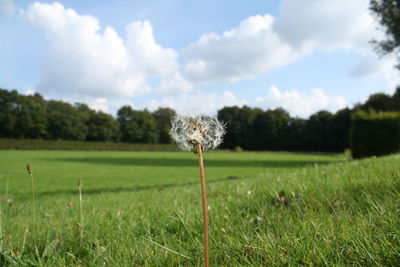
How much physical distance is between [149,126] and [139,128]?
3444 millimetres

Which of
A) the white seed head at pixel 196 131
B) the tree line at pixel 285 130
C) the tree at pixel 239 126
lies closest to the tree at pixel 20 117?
the tree line at pixel 285 130

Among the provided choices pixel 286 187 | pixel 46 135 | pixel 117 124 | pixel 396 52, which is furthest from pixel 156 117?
pixel 286 187

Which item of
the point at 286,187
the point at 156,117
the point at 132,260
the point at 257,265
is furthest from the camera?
the point at 156,117

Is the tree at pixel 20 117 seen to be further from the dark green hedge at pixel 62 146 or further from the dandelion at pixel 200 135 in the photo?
the dandelion at pixel 200 135

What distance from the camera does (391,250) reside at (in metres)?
1.18

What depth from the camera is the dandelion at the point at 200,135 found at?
2.83ft

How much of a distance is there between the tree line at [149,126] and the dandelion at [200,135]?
69102mm

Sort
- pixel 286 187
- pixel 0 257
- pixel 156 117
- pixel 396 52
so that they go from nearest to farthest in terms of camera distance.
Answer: pixel 0 257, pixel 286 187, pixel 396 52, pixel 156 117

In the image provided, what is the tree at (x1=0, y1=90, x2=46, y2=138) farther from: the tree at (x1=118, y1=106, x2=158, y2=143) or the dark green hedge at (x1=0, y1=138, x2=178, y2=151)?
the tree at (x1=118, y1=106, x2=158, y2=143)

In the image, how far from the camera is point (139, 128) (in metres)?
96.2

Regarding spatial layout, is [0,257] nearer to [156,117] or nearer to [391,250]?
[391,250]

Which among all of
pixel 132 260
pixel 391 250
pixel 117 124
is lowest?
pixel 132 260

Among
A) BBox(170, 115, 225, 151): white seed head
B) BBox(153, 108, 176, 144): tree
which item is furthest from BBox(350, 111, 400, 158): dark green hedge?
BBox(153, 108, 176, 144): tree

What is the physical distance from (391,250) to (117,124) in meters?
98.4
